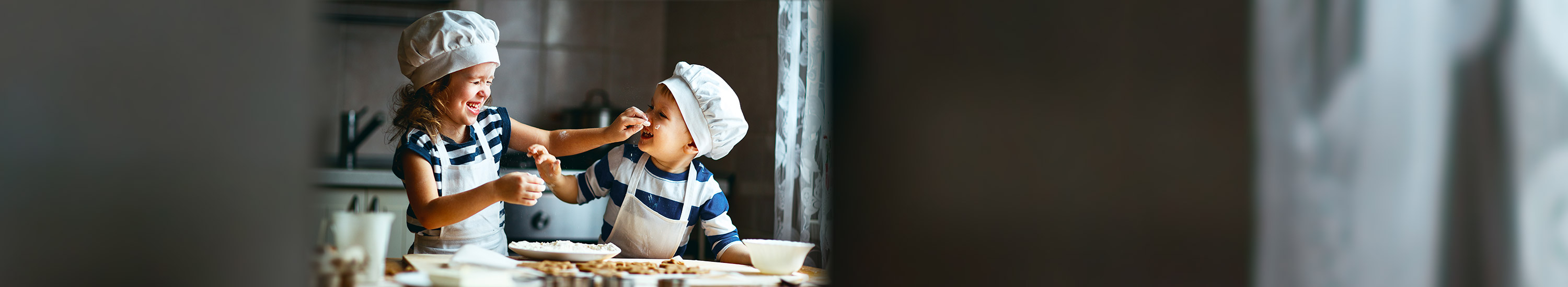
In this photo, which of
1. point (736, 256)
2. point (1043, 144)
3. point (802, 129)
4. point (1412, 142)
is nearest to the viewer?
point (1412, 142)

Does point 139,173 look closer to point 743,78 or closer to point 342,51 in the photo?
point 342,51

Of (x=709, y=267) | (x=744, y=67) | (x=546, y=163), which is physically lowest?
(x=709, y=267)

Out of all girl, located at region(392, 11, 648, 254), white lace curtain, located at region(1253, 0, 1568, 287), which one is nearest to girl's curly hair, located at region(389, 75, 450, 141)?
girl, located at region(392, 11, 648, 254)

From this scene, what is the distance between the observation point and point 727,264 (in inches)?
33.2

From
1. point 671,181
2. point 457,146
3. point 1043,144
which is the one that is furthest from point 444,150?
point 1043,144

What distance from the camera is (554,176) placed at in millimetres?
838

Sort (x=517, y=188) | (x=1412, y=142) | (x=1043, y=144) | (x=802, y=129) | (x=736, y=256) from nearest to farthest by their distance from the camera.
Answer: (x=1412, y=142) → (x=1043, y=144) → (x=517, y=188) → (x=736, y=256) → (x=802, y=129)

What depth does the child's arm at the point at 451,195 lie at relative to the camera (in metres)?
0.77

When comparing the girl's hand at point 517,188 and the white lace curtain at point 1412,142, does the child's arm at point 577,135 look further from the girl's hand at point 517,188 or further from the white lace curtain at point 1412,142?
the white lace curtain at point 1412,142

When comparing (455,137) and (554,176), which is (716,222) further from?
(455,137)

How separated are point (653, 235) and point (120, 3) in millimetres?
502

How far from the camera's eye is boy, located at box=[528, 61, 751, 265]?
2.80 feet

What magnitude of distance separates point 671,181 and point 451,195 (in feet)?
0.74

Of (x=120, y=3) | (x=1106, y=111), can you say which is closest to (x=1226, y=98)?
(x=1106, y=111)
